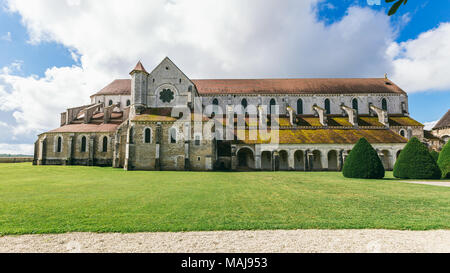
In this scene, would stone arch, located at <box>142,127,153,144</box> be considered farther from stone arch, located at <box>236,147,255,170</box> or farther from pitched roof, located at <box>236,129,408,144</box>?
pitched roof, located at <box>236,129,408,144</box>

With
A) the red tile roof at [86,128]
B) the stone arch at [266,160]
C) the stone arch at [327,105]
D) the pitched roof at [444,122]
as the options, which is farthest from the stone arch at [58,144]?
the pitched roof at [444,122]

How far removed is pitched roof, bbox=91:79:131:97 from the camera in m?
42.9

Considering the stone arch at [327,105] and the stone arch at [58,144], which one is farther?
the stone arch at [327,105]

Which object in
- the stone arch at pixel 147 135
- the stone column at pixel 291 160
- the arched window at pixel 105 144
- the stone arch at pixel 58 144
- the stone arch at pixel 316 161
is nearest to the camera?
the stone arch at pixel 147 135

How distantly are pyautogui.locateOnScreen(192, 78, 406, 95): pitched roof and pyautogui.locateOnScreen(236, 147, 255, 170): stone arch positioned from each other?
42.0ft

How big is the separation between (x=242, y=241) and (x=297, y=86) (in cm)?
4154

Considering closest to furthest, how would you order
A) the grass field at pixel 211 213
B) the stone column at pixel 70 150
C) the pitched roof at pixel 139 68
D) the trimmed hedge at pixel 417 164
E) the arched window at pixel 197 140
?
1. the grass field at pixel 211 213
2. the trimmed hedge at pixel 417 164
3. the arched window at pixel 197 140
4. the pitched roof at pixel 139 68
5. the stone column at pixel 70 150

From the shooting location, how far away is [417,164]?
1898 cm

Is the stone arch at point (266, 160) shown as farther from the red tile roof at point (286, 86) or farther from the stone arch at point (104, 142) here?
the stone arch at point (104, 142)

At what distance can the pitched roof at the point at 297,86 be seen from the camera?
41.2m

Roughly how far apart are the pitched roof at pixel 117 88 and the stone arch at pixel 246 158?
83.0 feet

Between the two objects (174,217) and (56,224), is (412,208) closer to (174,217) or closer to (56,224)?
(174,217)
